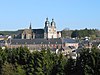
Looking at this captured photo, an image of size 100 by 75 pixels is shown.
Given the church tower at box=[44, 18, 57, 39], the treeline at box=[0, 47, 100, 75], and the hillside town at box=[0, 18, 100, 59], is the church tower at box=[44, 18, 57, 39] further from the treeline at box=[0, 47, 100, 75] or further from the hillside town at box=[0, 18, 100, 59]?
the treeline at box=[0, 47, 100, 75]

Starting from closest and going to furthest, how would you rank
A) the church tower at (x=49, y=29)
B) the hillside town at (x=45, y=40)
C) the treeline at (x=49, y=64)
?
the treeline at (x=49, y=64)
the hillside town at (x=45, y=40)
the church tower at (x=49, y=29)

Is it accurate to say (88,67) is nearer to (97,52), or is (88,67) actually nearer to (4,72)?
(97,52)

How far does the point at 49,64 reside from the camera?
3819cm

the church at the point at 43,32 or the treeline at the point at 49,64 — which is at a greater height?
the church at the point at 43,32

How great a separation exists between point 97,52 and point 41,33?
106 metres

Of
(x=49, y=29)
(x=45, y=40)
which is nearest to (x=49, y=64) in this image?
(x=45, y=40)

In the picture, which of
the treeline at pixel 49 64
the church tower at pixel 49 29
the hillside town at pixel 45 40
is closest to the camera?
the treeline at pixel 49 64

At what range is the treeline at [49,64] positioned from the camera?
35.2m

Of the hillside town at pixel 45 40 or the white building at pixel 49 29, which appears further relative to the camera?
the white building at pixel 49 29

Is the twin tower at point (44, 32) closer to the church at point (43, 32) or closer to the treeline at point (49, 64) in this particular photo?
the church at point (43, 32)

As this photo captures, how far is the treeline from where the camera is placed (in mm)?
35188

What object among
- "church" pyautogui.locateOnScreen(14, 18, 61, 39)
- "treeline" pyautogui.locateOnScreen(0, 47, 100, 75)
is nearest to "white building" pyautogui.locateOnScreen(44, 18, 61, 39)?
"church" pyautogui.locateOnScreen(14, 18, 61, 39)

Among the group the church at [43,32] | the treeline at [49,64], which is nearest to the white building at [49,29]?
the church at [43,32]

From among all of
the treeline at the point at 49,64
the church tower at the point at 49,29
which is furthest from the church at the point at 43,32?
the treeline at the point at 49,64
